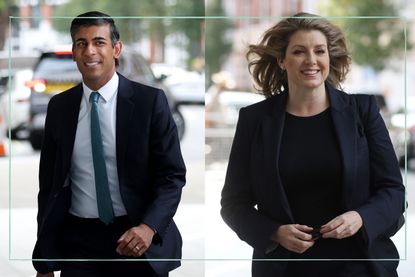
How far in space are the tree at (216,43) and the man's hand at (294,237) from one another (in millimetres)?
779

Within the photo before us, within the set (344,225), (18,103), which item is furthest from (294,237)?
(18,103)

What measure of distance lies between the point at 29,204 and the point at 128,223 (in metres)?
0.60

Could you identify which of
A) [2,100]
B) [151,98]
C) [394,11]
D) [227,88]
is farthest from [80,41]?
[394,11]

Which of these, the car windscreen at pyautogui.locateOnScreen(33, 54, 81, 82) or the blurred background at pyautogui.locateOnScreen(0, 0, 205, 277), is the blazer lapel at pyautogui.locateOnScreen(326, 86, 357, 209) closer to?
the blurred background at pyautogui.locateOnScreen(0, 0, 205, 277)

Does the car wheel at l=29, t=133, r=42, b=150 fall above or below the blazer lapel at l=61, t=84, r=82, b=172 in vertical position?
below

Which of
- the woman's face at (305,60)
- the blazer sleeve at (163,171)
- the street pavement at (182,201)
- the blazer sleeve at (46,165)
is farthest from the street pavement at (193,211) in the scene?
the woman's face at (305,60)

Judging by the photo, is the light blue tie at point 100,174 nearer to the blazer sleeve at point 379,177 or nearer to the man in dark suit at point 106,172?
the man in dark suit at point 106,172

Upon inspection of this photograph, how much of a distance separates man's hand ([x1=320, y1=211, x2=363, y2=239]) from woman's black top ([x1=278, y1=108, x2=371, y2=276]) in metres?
0.02

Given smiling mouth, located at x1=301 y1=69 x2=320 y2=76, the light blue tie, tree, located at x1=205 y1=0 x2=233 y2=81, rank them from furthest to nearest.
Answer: tree, located at x1=205 y1=0 x2=233 y2=81 < smiling mouth, located at x1=301 y1=69 x2=320 y2=76 < the light blue tie

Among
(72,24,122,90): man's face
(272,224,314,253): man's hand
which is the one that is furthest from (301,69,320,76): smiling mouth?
(72,24,122,90): man's face

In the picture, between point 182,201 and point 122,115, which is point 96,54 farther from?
point 182,201

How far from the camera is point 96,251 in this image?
3633 mm

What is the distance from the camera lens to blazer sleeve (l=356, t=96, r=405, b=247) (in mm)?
3676

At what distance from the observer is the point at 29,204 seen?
3.99 m
